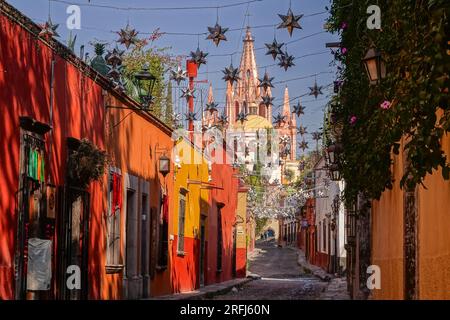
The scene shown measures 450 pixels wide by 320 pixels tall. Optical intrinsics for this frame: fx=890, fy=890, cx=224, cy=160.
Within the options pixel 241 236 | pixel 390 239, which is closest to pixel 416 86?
pixel 390 239

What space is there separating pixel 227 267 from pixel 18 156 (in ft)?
90.6

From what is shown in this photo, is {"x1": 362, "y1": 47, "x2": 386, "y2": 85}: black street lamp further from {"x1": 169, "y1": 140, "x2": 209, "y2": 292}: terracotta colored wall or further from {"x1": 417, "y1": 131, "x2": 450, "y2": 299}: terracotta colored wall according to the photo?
{"x1": 169, "y1": 140, "x2": 209, "y2": 292}: terracotta colored wall

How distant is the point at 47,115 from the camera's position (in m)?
12.5

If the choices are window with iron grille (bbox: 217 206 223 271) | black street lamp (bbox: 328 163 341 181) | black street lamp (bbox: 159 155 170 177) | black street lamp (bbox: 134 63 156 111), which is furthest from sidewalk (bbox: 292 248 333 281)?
black street lamp (bbox: 159 155 170 177)

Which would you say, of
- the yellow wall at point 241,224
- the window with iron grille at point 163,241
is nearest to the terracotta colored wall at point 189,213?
the window with iron grille at point 163,241

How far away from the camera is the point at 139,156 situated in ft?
63.5

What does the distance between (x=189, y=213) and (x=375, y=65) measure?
15439 millimetres

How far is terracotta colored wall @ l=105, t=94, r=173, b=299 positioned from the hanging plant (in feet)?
7.24

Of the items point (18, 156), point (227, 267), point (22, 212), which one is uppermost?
point (18, 156)

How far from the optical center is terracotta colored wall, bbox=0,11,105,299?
10656 millimetres

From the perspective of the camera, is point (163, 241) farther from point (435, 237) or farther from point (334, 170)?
point (435, 237)

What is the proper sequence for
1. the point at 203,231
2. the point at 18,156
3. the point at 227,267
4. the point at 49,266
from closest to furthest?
the point at 18,156
the point at 49,266
the point at 203,231
the point at 227,267
